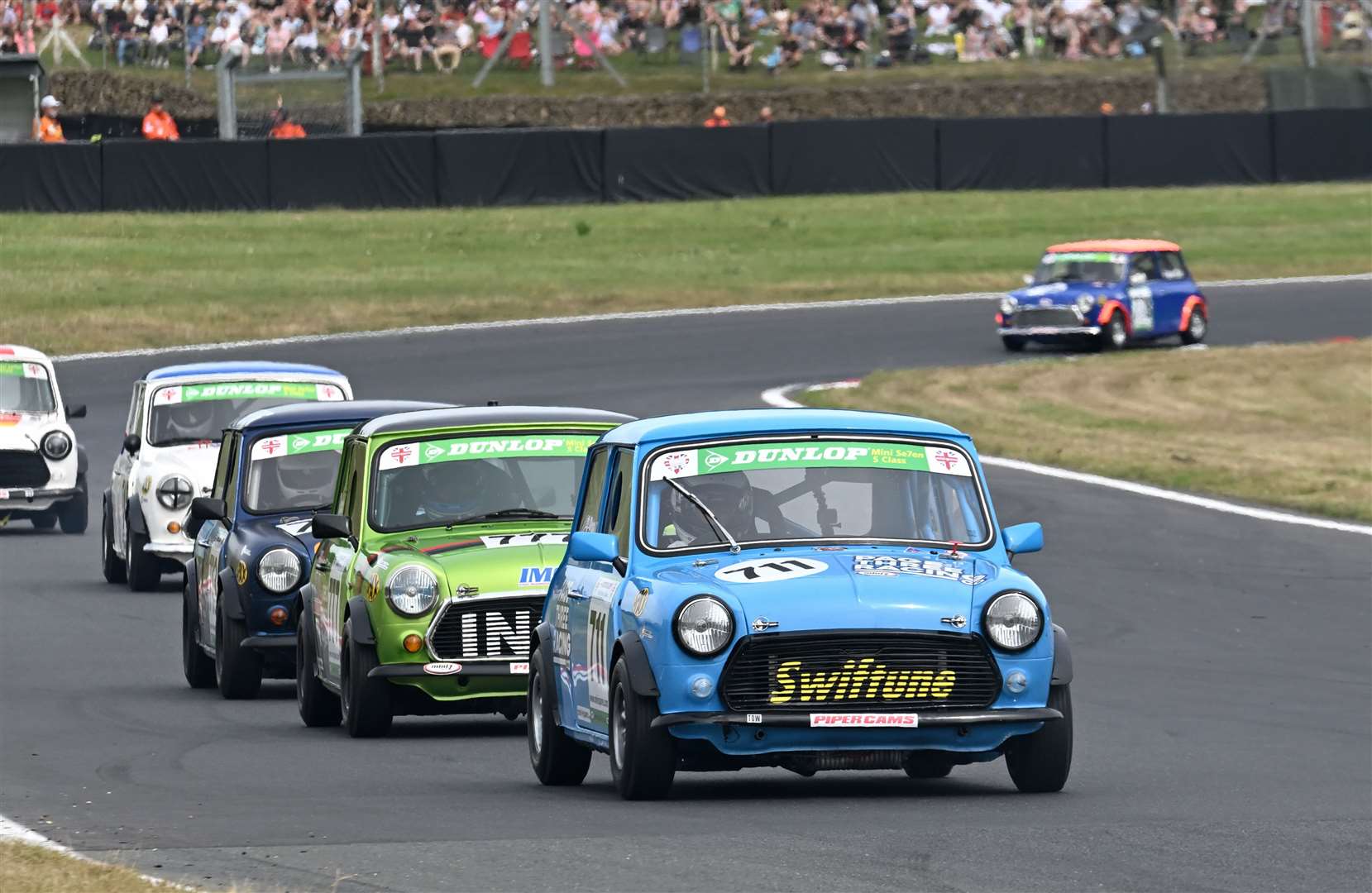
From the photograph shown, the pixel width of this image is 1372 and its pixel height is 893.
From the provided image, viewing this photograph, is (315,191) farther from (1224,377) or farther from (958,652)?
(958,652)

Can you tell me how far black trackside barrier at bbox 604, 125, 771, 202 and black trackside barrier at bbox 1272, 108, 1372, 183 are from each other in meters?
10.1

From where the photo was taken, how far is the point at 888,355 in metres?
33.2

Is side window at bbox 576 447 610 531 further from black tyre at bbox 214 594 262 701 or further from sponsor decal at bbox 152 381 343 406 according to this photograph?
sponsor decal at bbox 152 381 343 406

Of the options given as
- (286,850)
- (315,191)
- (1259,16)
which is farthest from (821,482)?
(1259,16)

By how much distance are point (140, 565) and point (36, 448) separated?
Answer: 3.92m

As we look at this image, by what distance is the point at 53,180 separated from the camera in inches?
1630

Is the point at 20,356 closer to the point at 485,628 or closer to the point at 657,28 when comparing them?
the point at 485,628

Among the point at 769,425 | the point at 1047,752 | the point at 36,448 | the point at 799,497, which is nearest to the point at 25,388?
the point at 36,448

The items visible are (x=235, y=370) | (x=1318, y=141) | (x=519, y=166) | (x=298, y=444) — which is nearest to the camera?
(x=298, y=444)

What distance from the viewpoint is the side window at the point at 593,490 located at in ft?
31.8

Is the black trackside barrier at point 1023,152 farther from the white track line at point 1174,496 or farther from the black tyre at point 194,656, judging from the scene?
the black tyre at point 194,656

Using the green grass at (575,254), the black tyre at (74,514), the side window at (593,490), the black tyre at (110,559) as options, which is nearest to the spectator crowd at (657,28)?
the green grass at (575,254)

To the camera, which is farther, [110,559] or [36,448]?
[36,448]

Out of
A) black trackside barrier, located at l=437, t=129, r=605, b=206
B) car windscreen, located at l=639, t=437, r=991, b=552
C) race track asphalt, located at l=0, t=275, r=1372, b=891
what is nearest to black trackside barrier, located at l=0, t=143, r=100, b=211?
black trackside barrier, located at l=437, t=129, r=605, b=206
